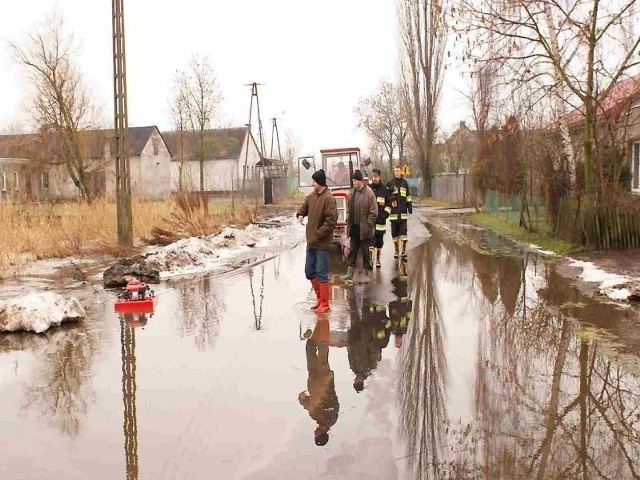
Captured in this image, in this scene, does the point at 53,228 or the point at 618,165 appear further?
the point at 53,228

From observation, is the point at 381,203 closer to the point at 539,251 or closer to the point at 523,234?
the point at 539,251

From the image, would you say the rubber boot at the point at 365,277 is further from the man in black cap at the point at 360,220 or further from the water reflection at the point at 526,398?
the water reflection at the point at 526,398

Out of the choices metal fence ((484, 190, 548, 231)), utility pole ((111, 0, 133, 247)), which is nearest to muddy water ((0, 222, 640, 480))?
utility pole ((111, 0, 133, 247))

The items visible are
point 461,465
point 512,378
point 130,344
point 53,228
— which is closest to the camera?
point 461,465

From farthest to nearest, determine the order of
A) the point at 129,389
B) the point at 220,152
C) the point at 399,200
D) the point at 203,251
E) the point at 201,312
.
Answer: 1. the point at 220,152
2. the point at 203,251
3. the point at 399,200
4. the point at 201,312
5. the point at 129,389

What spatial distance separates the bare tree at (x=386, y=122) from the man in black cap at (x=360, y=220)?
2352 inches

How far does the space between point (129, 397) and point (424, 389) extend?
2.59 meters

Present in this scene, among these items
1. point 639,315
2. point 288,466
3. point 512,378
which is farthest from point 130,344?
point 639,315

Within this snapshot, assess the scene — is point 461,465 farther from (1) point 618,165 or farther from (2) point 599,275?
(1) point 618,165

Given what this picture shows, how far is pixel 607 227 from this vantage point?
1373 centimetres

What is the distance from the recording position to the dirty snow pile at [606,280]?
9.14m

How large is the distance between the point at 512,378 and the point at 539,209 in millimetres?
15289

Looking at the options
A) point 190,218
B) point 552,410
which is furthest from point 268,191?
point 552,410

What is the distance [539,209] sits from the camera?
65.6 ft
